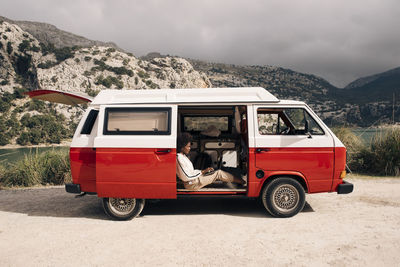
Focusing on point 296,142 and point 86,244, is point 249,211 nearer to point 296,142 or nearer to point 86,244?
point 296,142

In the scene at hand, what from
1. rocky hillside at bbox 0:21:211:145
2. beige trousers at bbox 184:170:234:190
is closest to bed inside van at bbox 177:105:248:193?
beige trousers at bbox 184:170:234:190

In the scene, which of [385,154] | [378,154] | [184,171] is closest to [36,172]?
[184,171]

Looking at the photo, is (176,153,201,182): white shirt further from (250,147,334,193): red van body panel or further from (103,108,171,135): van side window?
(250,147,334,193): red van body panel

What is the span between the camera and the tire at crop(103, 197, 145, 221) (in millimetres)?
5368

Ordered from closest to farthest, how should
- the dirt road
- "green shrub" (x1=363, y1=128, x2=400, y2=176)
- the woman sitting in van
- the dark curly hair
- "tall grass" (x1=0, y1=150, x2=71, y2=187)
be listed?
the dirt road, the woman sitting in van, the dark curly hair, "green shrub" (x1=363, y1=128, x2=400, y2=176), "tall grass" (x1=0, y1=150, x2=71, y2=187)

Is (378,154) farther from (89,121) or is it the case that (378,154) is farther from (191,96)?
(89,121)

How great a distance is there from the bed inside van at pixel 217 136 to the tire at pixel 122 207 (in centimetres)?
180

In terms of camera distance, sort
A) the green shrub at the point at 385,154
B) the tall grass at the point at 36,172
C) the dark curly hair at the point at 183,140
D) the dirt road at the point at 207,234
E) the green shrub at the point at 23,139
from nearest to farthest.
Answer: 1. the dirt road at the point at 207,234
2. the dark curly hair at the point at 183,140
3. the green shrub at the point at 385,154
4. the tall grass at the point at 36,172
5. the green shrub at the point at 23,139

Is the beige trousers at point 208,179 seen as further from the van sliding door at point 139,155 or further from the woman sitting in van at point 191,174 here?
the van sliding door at point 139,155

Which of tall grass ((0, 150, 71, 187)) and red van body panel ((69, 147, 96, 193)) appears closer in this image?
red van body panel ((69, 147, 96, 193))

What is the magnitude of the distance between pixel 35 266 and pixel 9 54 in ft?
254

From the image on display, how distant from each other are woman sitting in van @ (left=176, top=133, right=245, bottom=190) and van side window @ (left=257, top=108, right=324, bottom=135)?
3.86ft

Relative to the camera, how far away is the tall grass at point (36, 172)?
963 cm

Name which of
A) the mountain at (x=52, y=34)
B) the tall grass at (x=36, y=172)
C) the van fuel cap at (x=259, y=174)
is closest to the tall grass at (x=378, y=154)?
the van fuel cap at (x=259, y=174)
